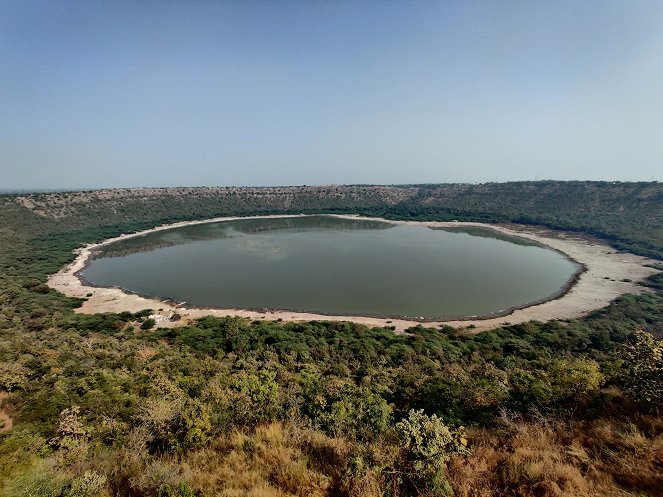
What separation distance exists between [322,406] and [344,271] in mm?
49393

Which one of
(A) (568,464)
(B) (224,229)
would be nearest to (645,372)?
(A) (568,464)

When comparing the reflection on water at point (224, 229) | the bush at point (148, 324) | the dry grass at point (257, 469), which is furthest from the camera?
the reflection on water at point (224, 229)

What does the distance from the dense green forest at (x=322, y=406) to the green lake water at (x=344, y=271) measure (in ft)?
31.4

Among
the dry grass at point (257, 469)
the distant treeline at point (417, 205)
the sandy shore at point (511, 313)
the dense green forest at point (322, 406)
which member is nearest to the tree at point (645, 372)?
the dense green forest at point (322, 406)

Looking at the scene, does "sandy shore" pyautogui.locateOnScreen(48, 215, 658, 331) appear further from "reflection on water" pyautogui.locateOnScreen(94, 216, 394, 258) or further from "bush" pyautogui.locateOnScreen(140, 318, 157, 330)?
"reflection on water" pyautogui.locateOnScreen(94, 216, 394, 258)

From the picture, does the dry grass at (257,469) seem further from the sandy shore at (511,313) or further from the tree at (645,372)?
the sandy shore at (511,313)

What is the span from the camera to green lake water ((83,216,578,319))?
4766cm

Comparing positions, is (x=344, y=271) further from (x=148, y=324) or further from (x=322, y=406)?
(x=322, y=406)

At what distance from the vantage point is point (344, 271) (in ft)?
207

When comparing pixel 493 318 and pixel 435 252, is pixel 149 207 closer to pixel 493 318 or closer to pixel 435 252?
pixel 435 252

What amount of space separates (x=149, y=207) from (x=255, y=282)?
343 feet

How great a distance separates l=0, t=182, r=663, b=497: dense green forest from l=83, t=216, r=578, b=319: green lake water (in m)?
9.56

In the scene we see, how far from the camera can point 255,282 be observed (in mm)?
56844

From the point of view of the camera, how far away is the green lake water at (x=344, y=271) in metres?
47.7
